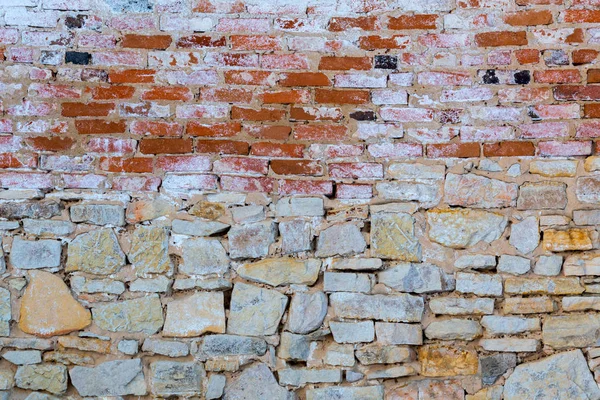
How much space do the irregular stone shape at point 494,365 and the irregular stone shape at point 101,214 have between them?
1402 mm

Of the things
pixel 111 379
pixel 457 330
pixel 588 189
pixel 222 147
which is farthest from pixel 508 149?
pixel 111 379

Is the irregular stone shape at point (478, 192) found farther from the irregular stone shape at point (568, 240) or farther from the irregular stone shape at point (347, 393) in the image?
the irregular stone shape at point (347, 393)

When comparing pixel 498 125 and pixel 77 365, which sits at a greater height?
pixel 498 125

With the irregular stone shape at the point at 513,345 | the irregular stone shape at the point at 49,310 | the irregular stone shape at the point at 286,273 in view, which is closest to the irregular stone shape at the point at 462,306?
the irregular stone shape at the point at 513,345

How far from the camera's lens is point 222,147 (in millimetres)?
2453

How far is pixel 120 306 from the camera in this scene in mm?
2420

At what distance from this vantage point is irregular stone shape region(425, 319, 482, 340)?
2.39m

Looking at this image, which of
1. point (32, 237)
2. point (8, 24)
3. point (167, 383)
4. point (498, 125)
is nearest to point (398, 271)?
point (498, 125)

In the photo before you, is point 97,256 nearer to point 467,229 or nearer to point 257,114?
point 257,114

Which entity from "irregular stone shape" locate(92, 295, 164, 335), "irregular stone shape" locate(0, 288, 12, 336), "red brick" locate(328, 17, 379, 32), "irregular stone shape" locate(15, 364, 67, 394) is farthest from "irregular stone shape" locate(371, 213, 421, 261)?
"irregular stone shape" locate(0, 288, 12, 336)

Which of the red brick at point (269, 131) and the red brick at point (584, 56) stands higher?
the red brick at point (584, 56)

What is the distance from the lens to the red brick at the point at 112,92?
2.47 metres

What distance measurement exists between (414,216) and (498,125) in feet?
1.48

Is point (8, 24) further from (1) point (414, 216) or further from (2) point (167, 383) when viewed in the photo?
(1) point (414, 216)
